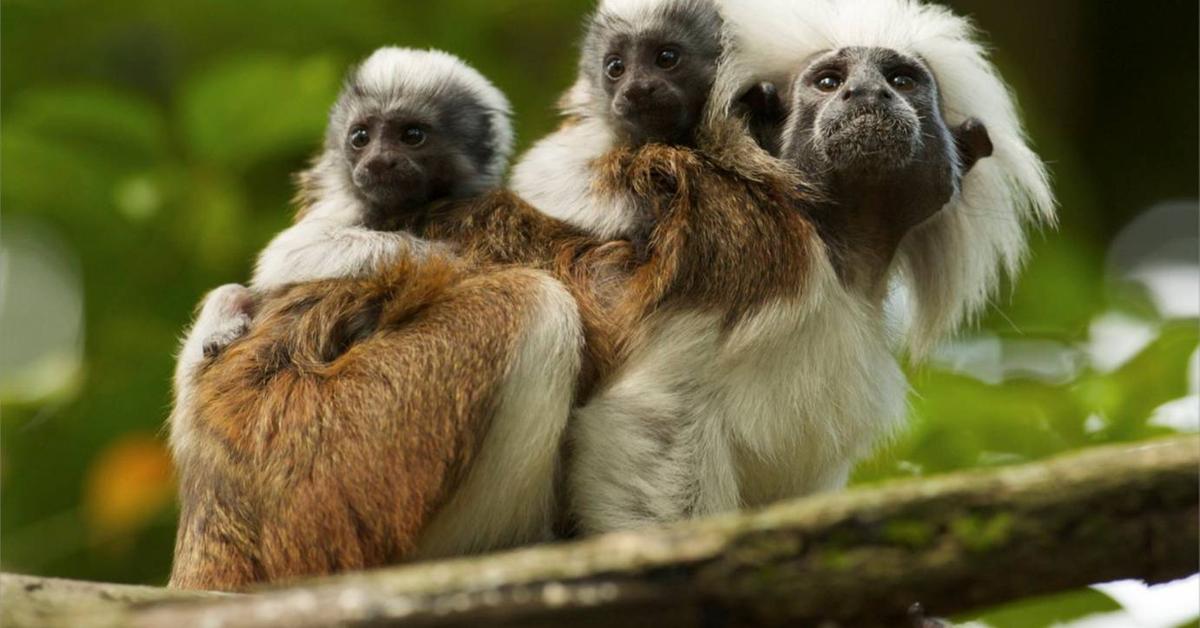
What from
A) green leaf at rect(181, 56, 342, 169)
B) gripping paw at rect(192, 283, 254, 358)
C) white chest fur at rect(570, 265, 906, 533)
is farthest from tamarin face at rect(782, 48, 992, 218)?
green leaf at rect(181, 56, 342, 169)

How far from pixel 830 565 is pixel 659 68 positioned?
311 centimetres

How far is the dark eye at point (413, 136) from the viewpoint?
5.93 m

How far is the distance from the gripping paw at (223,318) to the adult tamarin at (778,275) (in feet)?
4.01

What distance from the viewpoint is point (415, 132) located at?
5992 mm

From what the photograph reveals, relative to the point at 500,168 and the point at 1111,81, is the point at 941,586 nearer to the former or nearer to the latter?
the point at 500,168

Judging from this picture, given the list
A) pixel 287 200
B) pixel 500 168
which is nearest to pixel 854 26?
pixel 500 168

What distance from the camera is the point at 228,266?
693cm

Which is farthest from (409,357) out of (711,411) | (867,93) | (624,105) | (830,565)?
(830,565)

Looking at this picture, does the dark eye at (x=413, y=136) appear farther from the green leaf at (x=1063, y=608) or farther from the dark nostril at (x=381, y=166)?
the green leaf at (x=1063, y=608)

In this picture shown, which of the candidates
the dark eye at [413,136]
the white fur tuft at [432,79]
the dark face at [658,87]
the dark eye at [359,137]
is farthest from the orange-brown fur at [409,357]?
the white fur tuft at [432,79]

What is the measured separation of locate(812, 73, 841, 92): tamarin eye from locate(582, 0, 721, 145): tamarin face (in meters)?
0.49

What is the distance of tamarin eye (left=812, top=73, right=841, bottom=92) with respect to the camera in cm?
477

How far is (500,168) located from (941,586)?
13.1 ft

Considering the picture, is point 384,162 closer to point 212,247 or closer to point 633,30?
point 633,30
